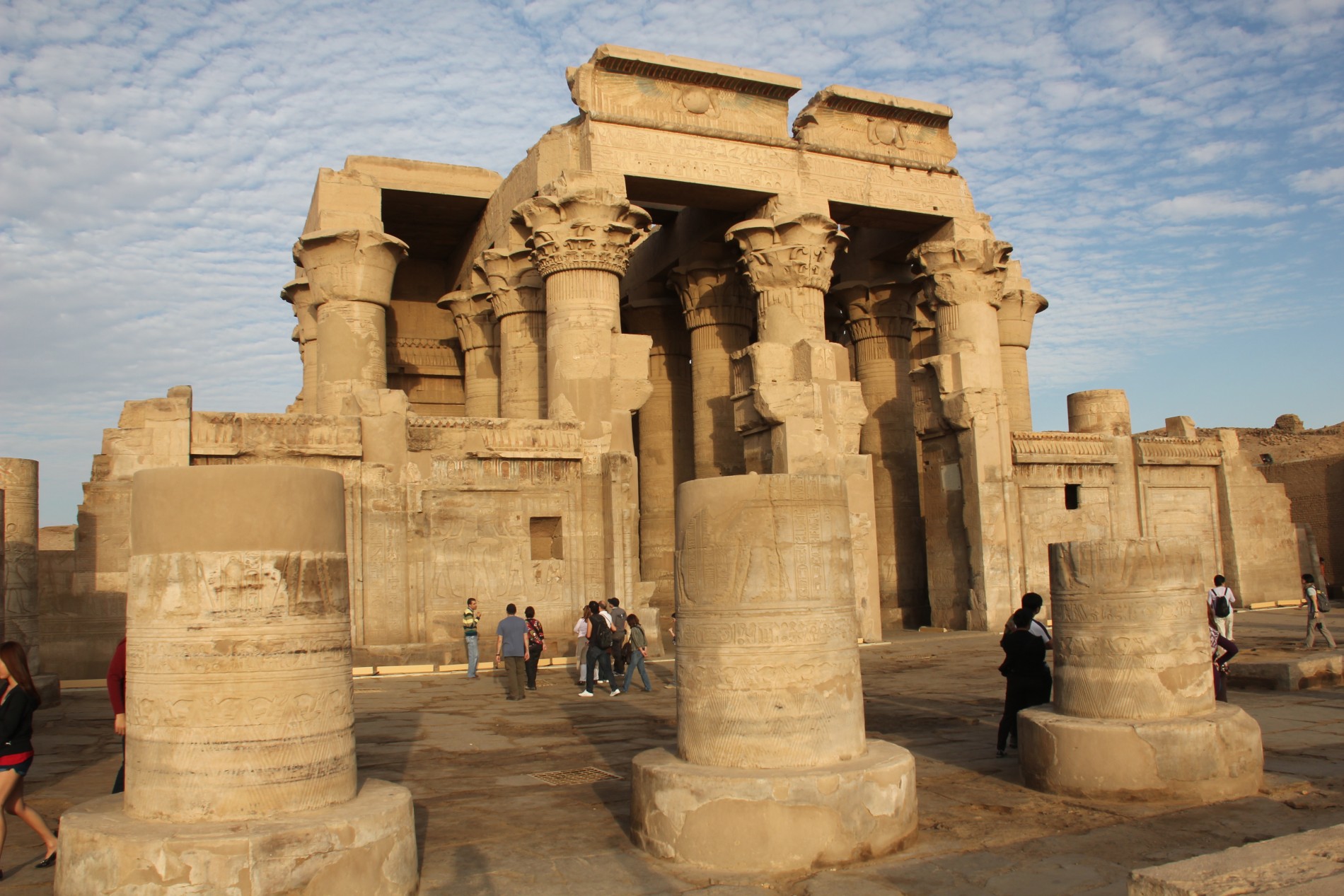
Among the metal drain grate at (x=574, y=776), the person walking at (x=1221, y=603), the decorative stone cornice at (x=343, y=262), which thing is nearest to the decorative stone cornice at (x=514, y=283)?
the decorative stone cornice at (x=343, y=262)

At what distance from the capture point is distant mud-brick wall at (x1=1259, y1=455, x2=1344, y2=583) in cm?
2645

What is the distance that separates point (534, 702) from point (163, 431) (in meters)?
6.13

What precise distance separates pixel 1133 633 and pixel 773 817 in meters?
2.97

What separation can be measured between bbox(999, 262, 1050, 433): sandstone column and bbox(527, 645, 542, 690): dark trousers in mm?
14151

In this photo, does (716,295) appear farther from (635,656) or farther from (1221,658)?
(1221,658)

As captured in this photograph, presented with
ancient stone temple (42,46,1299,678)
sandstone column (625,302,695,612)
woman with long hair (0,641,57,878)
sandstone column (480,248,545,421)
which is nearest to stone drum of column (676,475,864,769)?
woman with long hair (0,641,57,878)

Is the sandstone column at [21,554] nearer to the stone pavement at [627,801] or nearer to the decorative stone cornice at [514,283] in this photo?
the stone pavement at [627,801]

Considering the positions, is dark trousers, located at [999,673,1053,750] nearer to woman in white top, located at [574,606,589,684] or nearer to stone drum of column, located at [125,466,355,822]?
stone drum of column, located at [125,466,355,822]

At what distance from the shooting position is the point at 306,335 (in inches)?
862

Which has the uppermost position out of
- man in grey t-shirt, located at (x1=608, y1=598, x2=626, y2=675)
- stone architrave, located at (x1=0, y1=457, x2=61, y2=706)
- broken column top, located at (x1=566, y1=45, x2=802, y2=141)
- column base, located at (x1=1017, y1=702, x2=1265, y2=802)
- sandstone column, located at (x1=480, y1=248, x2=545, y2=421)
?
broken column top, located at (x1=566, y1=45, x2=802, y2=141)

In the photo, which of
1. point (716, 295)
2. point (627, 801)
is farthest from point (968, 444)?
point (627, 801)

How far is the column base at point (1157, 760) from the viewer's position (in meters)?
6.48

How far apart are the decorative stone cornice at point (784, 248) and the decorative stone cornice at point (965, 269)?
2.56 metres

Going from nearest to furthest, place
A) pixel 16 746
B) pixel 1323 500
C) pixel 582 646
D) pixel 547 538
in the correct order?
1. pixel 16 746
2. pixel 582 646
3. pixel 547 538
4. pixel 1323 500
